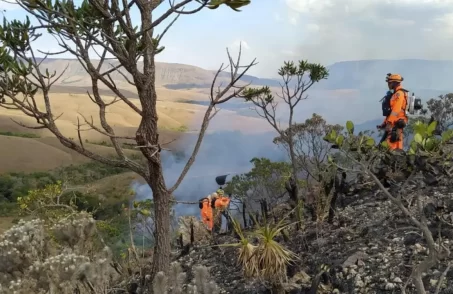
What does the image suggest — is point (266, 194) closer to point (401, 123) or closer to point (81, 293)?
point (401, 123)

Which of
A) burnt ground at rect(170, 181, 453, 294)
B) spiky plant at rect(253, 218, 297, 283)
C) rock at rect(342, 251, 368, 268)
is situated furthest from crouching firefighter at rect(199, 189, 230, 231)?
rock at rect(342, 251, 368, 268)

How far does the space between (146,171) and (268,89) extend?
7.59 m

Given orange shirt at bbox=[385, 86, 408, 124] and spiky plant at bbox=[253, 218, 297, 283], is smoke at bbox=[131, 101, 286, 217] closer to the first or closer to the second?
orange shirt at bbox=[385, 86, 408, 124]

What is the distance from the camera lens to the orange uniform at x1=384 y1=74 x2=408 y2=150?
24.7 feet

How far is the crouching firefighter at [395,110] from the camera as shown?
7527mm

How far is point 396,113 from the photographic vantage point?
24.9ft

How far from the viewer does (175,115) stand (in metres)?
121

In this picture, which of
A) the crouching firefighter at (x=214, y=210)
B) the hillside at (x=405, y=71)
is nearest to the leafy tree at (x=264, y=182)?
the crouching firefighter at (x=214, y=210)

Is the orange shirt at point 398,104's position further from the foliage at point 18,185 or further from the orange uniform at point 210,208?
the foliage at point 18,185

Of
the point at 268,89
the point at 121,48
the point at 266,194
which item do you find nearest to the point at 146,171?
the point at 121,48

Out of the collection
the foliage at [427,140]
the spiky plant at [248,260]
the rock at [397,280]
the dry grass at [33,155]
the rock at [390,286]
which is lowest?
the dry grass at [33,155]

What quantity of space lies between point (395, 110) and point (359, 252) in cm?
290

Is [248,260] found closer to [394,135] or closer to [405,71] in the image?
[394,135]

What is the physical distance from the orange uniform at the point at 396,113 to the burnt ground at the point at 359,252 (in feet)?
3.16
